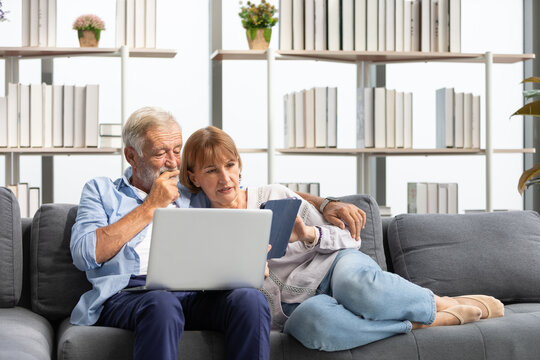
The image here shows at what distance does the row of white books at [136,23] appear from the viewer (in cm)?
363

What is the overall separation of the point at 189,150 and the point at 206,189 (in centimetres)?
14

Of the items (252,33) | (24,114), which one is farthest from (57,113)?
(252,33)

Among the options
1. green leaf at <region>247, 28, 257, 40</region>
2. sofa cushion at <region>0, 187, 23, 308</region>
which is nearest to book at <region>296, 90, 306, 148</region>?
green leaf at <region>247, 28, 257, 40</region>

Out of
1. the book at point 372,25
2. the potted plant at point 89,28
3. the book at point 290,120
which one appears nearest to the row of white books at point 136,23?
the potted plant at point 89,28

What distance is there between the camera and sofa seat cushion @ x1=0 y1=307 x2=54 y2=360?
72.1 inches

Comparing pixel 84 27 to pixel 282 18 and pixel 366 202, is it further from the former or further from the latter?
pixel 366 202

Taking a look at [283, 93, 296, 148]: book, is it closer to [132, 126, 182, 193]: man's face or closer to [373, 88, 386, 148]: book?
[373, 88, 386, 148]: book

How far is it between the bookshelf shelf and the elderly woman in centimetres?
143

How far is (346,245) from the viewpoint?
2.37 meters

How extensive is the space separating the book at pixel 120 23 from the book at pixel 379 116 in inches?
51.8

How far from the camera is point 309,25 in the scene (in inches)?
144

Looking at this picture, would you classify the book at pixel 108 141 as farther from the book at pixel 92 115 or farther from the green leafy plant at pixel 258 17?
the green leafy plant at pixel 258 17

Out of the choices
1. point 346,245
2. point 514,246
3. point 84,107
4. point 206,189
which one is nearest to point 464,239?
point 514,246

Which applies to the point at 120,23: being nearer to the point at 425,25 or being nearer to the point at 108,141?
the point at 108,141
